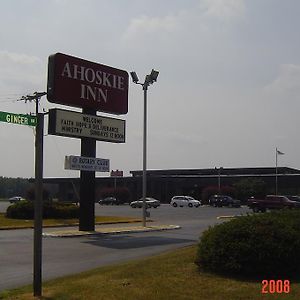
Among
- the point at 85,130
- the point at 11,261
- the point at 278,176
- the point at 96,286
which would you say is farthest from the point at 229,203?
the point at 96,286

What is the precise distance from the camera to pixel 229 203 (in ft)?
245

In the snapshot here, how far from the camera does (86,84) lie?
26.8m

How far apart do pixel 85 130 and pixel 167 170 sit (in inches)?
4042

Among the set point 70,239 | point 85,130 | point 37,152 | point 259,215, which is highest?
point 85,130

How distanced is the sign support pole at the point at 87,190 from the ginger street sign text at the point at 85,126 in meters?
0.46

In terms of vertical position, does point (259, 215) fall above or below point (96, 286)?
above

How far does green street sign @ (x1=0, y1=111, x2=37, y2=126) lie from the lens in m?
9.19

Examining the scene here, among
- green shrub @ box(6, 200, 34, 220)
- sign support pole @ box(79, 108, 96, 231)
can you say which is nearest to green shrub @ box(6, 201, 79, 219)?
green shrub @ box(6, 200, 34, 220)

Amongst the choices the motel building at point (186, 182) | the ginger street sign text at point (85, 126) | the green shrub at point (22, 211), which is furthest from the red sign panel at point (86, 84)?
the motel building at point (186, 182)

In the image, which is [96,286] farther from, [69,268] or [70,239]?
[70,239]
